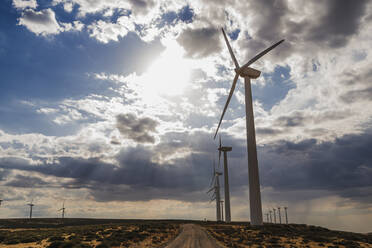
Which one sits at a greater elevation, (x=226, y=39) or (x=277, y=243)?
(x=226, y=39)

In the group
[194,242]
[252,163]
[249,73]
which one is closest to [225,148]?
[249,73]

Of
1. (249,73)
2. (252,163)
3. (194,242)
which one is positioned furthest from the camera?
(249,73)

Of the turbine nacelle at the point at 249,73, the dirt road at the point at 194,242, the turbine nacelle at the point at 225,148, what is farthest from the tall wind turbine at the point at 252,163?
the turbine nacelle at the point at 225,148

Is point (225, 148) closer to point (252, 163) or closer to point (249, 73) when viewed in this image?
point (249, 73)

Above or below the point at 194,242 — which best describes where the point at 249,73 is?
above

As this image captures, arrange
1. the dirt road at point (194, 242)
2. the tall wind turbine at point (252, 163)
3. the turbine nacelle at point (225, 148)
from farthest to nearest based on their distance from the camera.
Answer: the turbine nacelle at point (225, 148) → the tall wind turbine at point (252, 163) → the dirt road at point (194, 242)

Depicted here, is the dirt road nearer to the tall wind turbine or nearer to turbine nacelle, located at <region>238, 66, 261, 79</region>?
the tall wind turbine

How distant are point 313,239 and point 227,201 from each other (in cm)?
7441

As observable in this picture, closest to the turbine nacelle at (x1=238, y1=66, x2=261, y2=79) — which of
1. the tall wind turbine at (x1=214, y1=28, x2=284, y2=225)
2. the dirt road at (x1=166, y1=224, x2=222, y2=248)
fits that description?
the tall wind turbine at (x1=214, y1=28, x2=284, y2=225)

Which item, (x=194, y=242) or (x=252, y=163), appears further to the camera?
(x=252, y=163)

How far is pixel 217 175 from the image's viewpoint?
188 metres

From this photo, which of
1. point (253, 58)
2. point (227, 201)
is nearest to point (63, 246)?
point (253, 58)

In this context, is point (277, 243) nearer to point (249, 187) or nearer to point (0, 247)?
point (249, 187)

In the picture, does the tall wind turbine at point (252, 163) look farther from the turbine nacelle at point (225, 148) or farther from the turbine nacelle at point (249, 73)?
the turbine nacelle at point (225, 148)
